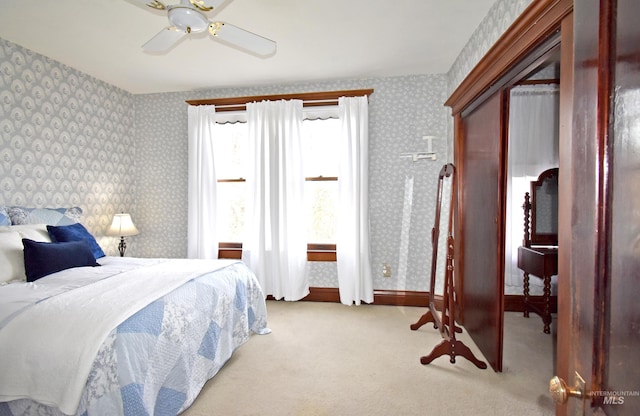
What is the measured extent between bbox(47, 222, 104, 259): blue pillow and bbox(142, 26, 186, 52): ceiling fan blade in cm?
160

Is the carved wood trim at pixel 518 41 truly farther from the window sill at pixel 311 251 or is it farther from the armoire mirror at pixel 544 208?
the window sill at pixel 311 251

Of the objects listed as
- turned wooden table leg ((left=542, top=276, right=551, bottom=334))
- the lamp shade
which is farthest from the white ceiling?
turned wooden table leg ((left=542, top=276, right=551, bottom=334))

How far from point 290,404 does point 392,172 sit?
2.63m

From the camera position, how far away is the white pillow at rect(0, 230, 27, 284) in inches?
85.3

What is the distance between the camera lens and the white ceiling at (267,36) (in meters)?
2.42

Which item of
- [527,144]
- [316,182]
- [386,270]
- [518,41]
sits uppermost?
[518,41]

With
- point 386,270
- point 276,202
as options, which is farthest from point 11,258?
point 386,270

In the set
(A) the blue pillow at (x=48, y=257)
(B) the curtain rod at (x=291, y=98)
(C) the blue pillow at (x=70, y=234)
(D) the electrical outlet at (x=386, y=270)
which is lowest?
(D) the electrical outlet at (x=386, y=270)

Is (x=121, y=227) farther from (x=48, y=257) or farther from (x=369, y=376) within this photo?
(x=369, y=376)

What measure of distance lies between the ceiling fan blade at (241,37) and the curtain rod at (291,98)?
170cm

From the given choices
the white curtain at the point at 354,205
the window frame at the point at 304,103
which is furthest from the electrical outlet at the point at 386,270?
the window frame at the point at 304,103

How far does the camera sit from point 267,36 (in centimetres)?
283

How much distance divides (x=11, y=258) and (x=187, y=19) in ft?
6.49

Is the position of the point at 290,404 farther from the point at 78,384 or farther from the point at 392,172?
the point at 392,172
